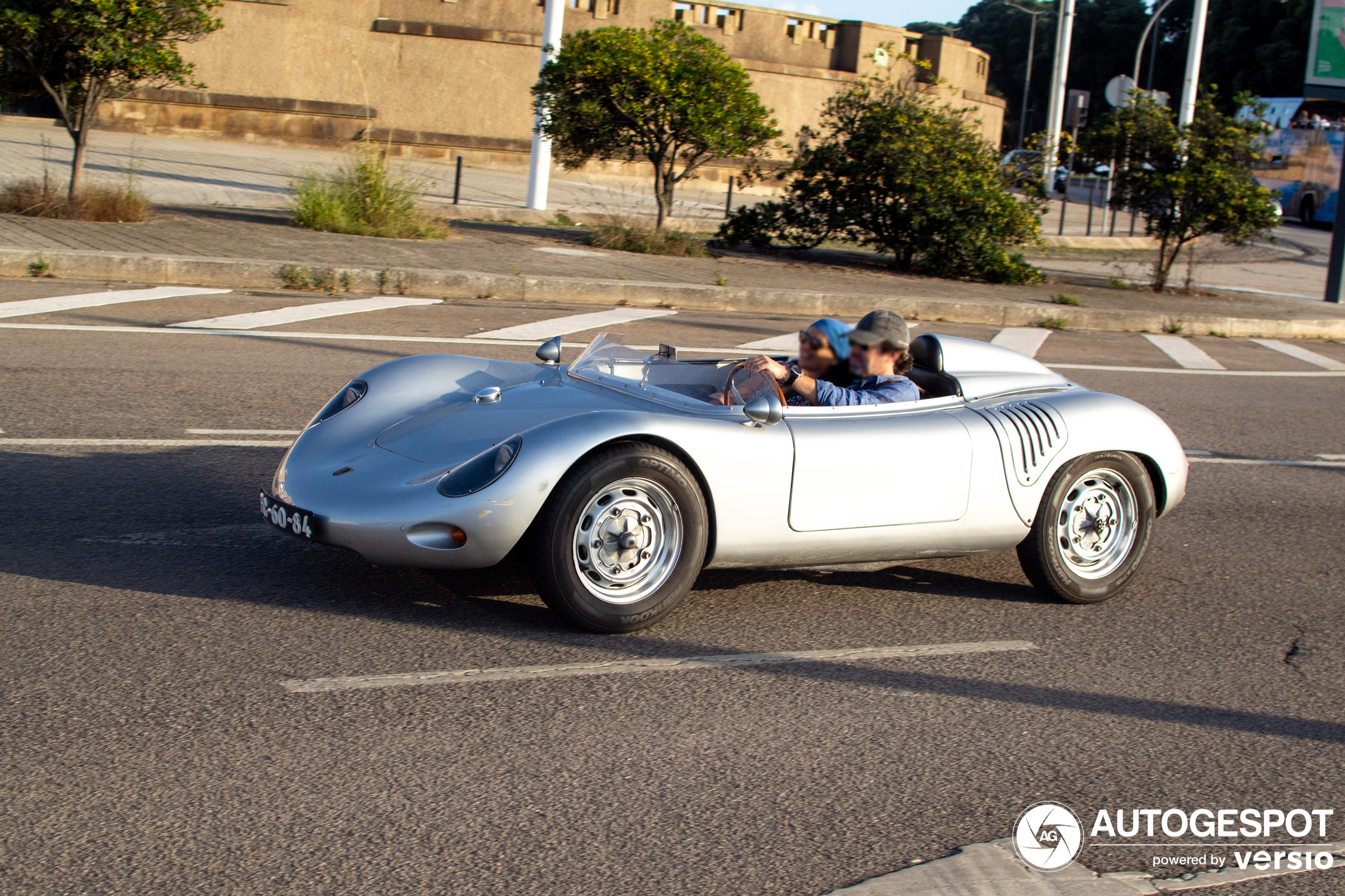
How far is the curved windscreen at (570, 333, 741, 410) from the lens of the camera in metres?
5.04

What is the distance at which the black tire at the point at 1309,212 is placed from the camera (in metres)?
41.5

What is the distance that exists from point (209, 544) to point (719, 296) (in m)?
8.98

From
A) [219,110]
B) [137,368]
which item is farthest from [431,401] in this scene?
[219,110]

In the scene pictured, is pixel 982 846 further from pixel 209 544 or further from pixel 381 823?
pixel 209 544

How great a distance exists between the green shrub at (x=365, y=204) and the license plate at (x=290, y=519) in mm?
10859

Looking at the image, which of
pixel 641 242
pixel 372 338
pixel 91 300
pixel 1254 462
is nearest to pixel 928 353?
pixel 1254 462

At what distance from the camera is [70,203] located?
13.7 metres

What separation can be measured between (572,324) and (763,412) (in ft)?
23.7

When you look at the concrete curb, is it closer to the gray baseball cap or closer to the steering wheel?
the steering wheel

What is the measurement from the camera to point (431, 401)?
5016 mm

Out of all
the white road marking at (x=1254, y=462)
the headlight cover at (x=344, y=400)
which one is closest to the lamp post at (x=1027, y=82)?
the white road marking at (x=1254, y=462)

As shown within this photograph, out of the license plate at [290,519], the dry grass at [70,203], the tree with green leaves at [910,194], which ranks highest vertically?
the tree with green leaves at [910,194]

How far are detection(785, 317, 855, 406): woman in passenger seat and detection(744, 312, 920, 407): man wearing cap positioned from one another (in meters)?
0.05

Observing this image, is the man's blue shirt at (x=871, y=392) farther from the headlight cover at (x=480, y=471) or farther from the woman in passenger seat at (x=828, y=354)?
the headlight cover at (x=480, y=471)
